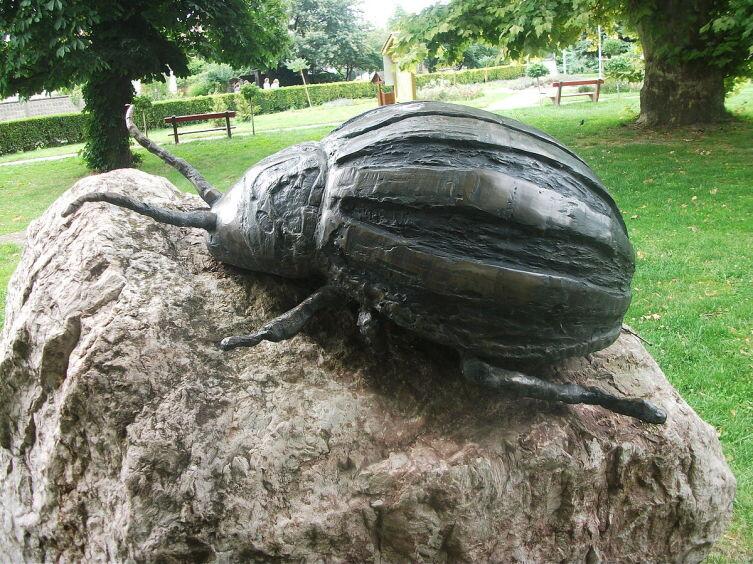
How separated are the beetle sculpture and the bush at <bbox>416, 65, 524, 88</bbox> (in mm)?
27793

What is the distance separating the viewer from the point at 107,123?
11.3m

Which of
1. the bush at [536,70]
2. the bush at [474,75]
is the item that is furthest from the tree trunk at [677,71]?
the bush at [474,75]

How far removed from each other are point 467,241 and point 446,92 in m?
25.0

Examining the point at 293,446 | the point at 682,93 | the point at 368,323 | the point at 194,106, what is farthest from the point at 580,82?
the point at 293,446

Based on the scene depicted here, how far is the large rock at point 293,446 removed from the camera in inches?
77.3

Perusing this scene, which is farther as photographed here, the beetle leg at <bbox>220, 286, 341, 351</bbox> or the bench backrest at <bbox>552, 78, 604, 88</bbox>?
the bench backrest at <bbox>552, 78, 604, 88</bbox>

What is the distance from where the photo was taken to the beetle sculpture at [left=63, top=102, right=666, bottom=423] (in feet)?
5.97

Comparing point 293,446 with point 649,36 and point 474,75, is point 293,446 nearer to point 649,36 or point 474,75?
point 649,36

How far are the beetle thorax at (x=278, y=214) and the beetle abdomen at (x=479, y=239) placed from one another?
3.9 inches

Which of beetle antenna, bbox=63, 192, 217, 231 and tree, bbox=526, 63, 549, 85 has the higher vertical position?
tree, bbox=526, 63, 549, 85

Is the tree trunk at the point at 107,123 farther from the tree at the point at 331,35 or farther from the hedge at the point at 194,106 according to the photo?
the tree at the point at 331,35

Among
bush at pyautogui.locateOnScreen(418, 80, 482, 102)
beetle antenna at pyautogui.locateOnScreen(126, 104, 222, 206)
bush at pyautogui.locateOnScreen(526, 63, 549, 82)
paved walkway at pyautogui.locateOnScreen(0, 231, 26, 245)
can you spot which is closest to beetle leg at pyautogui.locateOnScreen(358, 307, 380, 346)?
beetle antenna at pyautogui.locateOnScreen(126, 104, 222, 206)

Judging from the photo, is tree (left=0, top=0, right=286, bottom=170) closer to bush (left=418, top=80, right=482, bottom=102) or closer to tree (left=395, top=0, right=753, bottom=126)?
tree (left=395, top=0, right=753, bottom=126)

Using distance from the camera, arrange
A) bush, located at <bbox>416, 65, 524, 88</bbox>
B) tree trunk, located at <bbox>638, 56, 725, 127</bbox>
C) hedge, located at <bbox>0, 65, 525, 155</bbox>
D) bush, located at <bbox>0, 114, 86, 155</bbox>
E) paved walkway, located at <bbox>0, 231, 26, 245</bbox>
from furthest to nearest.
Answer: bush, located at <bbox>416, 65, 524, 88</bbox> < hedge, located at <bbox>0, 65, 525, 155</bbox> < bush, located at <bbox>0, 114, 86, 155</bbox> < tree trunk, located at <bbox>638, 56, 725, 127</bbox> < paved walkway, located at <bbox>0, 231, 26, 245</bbox>
